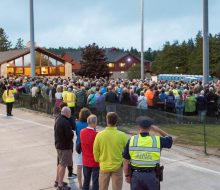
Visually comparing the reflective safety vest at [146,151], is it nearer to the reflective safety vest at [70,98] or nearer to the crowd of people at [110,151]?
the crowd of people at [110,151]

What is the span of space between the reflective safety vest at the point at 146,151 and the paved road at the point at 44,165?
313cm

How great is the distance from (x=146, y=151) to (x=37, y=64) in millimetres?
47871

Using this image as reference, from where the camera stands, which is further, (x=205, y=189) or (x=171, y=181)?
(x=171, y=181)

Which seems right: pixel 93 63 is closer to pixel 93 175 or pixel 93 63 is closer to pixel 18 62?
pixel 18 62

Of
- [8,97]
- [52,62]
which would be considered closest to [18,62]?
[52,62]

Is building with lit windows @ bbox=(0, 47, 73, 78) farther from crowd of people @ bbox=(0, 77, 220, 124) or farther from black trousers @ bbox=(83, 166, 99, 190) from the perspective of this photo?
black trousers @ bbox=(83, 166, 99, 190)

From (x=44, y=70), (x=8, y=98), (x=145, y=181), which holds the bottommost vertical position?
(x=145, y=181)

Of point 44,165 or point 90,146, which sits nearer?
point 90,146

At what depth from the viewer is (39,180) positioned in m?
10.1

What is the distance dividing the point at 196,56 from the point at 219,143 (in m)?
73.1

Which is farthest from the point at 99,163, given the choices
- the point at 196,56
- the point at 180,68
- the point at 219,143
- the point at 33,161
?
the point at 180,68

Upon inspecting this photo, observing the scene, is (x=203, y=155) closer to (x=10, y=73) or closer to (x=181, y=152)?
(x=181, y=152)

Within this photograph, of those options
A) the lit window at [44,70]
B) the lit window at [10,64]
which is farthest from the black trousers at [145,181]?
the lit window at [44,70]

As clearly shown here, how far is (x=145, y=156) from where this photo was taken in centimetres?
636
